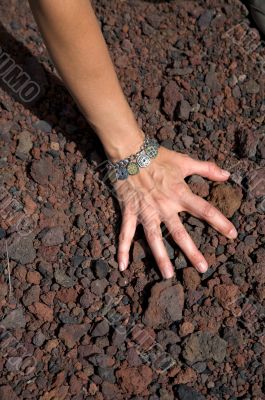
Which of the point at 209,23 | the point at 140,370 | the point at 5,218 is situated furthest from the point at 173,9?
the point at 140,370

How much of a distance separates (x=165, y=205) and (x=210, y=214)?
0.15m

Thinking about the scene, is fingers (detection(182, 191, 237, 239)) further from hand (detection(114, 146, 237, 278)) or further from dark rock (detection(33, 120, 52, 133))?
dark rock (detection(33, 120, 52, 133))

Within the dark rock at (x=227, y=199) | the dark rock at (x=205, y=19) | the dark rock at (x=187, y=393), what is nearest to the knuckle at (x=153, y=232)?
the dark rock at (x=227, y=199)

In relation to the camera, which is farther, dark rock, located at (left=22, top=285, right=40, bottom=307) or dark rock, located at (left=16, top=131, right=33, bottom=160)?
dark rock, located at (left=16, top=131, right=33, bottom=160)

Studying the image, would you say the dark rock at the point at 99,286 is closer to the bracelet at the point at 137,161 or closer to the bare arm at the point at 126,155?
the bare arm at the point at 126,155

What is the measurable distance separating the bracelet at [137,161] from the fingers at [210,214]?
0.19m

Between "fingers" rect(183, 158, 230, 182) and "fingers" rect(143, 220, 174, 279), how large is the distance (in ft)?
0.83

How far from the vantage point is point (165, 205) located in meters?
1.88

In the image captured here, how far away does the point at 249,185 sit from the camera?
1.95m

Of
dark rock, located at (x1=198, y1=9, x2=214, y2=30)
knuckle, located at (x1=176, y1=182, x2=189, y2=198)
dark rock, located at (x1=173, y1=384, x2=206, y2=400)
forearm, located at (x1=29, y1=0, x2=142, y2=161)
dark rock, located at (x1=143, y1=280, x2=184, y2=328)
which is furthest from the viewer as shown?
dark rock, located at (x1=198, y1=9, x2=214, y2=30)

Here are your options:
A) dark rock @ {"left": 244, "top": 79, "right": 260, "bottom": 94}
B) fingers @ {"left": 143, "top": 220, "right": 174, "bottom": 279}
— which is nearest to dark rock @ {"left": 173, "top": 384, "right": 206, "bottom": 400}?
fingers @ {"left": 143, "top": 220, "right": 174, "bottom": 279}

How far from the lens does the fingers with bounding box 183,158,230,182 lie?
1933mm

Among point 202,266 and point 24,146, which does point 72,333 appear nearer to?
point 202,266

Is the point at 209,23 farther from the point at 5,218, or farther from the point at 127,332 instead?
the point at 127,332
